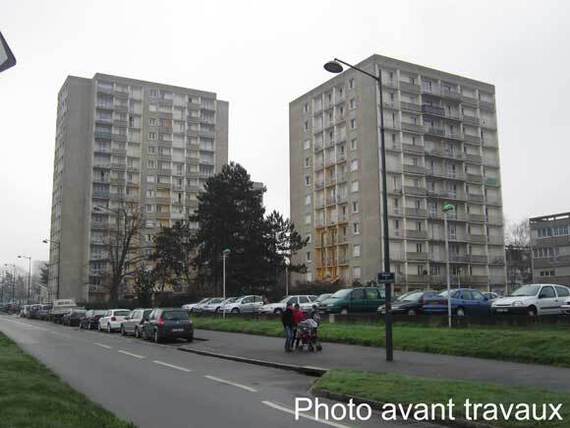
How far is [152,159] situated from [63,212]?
711 inches

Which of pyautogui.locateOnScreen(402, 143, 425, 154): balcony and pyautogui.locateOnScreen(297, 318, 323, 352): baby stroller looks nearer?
pyautogui.locateOnScreen(297, 318, 323, 352): baby stroller

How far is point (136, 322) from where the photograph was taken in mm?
32156

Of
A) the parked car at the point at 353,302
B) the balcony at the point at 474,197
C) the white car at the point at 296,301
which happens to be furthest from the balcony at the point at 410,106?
the parked car at the point at 353,302

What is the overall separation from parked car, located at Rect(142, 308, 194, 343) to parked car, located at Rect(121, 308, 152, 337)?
3062 mm

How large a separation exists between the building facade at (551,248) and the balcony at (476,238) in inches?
648

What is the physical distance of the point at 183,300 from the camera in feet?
208

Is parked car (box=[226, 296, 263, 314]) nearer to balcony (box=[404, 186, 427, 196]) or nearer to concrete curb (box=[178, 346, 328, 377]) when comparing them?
concrete curb (box=[178, 346, 328, 377])

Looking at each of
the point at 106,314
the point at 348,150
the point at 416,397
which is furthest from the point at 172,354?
the point at 348,150

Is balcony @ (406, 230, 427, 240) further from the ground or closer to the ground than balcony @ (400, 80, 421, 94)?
closer to the ground

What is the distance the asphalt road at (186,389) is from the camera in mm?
9055

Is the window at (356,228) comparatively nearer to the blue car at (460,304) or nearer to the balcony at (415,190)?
the balcony at (415,190)

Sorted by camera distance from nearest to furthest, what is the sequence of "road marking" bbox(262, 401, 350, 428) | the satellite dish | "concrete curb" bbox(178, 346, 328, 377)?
the satellite dish
"road marking" bbox(262, 401, 350, 428)
"concrete curb" bbox(178, 346, 328, 377)

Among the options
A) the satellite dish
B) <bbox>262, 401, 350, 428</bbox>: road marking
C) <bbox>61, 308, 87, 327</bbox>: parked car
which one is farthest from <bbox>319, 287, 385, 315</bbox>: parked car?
the satellite dish

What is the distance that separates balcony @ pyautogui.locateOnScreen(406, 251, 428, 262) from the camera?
75250 mm
